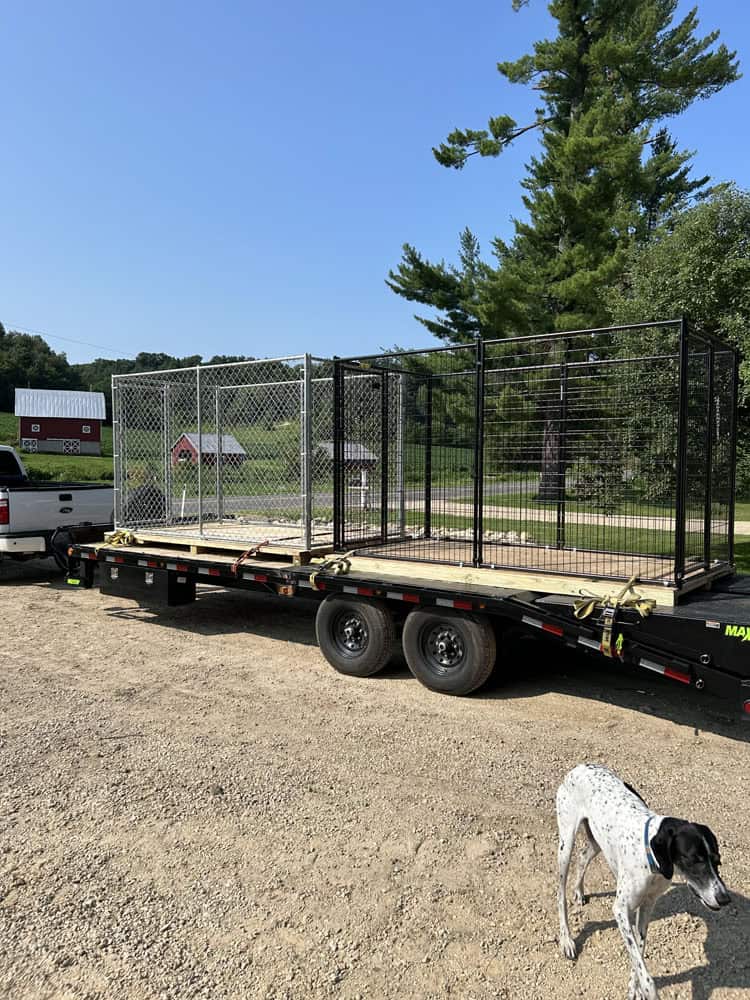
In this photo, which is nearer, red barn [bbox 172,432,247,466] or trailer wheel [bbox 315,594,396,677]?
trailer wheel [bbox 315,594,396,677]

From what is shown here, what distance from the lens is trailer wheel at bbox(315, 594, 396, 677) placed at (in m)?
6.24

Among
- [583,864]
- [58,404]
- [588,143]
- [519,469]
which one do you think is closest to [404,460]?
[519,469]

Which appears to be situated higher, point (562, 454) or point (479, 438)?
point (479, 438)

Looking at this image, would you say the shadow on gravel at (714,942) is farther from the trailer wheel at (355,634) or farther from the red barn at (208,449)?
the red barn at (208,449)

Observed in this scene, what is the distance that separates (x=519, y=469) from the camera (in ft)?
23.7

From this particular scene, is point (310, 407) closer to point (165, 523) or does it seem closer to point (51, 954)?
point (165, 523)

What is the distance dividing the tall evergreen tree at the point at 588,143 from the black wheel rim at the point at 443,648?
1757cm

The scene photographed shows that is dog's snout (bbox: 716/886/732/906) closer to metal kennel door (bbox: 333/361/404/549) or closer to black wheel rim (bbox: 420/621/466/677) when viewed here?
black wheel rim (bbox: 420/621/466/677)

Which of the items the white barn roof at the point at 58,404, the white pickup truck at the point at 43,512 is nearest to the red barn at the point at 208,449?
the white pickup truck at the point at 43,512

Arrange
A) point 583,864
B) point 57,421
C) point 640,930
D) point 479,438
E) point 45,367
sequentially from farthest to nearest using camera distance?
point 45,367
point 57,421
point 479,438
point 583,864
point 640,930

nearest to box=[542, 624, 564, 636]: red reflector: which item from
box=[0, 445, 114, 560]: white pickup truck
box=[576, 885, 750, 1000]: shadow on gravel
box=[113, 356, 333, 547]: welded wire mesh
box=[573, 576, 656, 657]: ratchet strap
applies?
box=[573, 576, 656, 657]: ratchet strap

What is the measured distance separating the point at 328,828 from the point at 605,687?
124 inches

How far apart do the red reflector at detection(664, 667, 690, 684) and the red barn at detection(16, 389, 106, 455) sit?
6028 cm

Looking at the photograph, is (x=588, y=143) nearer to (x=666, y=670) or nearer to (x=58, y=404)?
(x=666, y=670)
